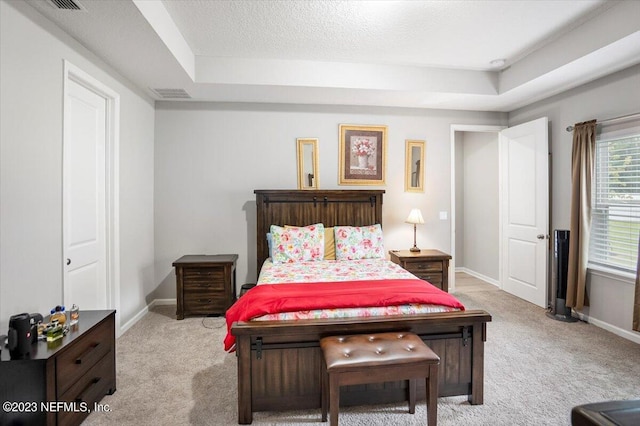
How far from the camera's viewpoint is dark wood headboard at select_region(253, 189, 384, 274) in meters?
3.96

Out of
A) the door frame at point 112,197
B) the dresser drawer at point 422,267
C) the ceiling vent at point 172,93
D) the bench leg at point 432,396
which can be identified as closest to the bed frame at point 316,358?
the bench leg at point 432,396

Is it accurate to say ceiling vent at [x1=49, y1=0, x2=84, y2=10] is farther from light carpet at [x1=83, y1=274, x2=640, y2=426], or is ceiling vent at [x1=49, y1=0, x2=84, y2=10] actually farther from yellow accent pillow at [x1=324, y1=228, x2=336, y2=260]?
yellow accent pillow at [x1=324, y1=228, x2=336, y2=260]

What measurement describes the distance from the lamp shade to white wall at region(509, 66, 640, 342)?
5.14ft

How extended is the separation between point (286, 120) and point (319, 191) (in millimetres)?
1065

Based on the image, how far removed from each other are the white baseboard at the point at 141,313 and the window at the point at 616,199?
16.2 ft

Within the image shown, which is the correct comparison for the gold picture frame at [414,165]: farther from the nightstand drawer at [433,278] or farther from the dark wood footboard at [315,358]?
the dark wood footboard at [315,358]

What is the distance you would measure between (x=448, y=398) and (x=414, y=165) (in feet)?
9.97

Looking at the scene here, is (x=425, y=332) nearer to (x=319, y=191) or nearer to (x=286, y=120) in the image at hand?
(x=319, y=191)

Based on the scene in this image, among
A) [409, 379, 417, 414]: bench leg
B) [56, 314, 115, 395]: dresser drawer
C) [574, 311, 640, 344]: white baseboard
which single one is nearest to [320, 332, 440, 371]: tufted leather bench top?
[409, 379, 417, 414]: bench leg

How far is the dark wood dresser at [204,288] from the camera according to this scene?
3613 mm

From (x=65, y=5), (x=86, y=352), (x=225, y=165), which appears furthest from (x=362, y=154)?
(x=86, y=352)

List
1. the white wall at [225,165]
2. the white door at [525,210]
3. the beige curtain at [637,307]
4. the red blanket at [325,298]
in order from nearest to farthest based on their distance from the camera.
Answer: the red blanket at [325,298], the beige curtain at [637,307], the white door at [525,210], the white wall at [225,165]

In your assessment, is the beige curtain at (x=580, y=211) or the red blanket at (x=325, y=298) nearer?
the red blanket at (x=325, y=298)

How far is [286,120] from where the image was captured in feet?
13.8
